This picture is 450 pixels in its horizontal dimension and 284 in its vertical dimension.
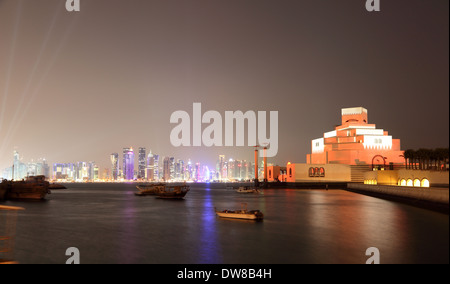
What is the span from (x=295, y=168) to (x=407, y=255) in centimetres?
11016

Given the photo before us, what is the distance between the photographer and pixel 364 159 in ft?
427

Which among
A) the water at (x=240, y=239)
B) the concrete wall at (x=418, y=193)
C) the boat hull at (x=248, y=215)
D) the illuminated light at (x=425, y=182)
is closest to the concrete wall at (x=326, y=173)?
the concrete wall at (x=418, y=193)

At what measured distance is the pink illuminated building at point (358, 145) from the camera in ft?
427

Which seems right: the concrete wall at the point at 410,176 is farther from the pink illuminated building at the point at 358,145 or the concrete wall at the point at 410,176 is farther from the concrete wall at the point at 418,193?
the pink illuminated building at the point at 358,145

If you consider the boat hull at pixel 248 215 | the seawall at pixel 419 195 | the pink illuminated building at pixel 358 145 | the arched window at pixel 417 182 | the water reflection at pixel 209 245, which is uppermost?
the pink illuminated building at pixel 358 145

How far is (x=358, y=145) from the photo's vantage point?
134 meters

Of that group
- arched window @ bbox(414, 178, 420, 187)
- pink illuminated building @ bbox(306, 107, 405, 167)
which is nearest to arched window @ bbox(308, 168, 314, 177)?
pink illuminated building @ bbox(306, 107, 405, 167)

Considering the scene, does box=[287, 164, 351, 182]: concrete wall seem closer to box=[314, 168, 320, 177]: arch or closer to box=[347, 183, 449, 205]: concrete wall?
box=[314, 168, 320, 177]: arch

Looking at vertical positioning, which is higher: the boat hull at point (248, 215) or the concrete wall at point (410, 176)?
the concrete wall at point (410, 176)

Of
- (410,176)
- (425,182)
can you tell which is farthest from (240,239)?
(410,176)

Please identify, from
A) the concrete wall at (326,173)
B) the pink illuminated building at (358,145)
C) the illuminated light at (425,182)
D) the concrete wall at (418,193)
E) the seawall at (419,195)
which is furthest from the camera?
the pink illuminated building at (358,145)

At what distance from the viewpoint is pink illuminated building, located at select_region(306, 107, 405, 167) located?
5123 inches

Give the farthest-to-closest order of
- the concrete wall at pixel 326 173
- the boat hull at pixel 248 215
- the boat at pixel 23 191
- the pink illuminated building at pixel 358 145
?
the pink illuminated building at pixel 358 145
the concrete wall at pixel 326 173
the boat at pixel 23 191
the boat hull at pixel 248 215
